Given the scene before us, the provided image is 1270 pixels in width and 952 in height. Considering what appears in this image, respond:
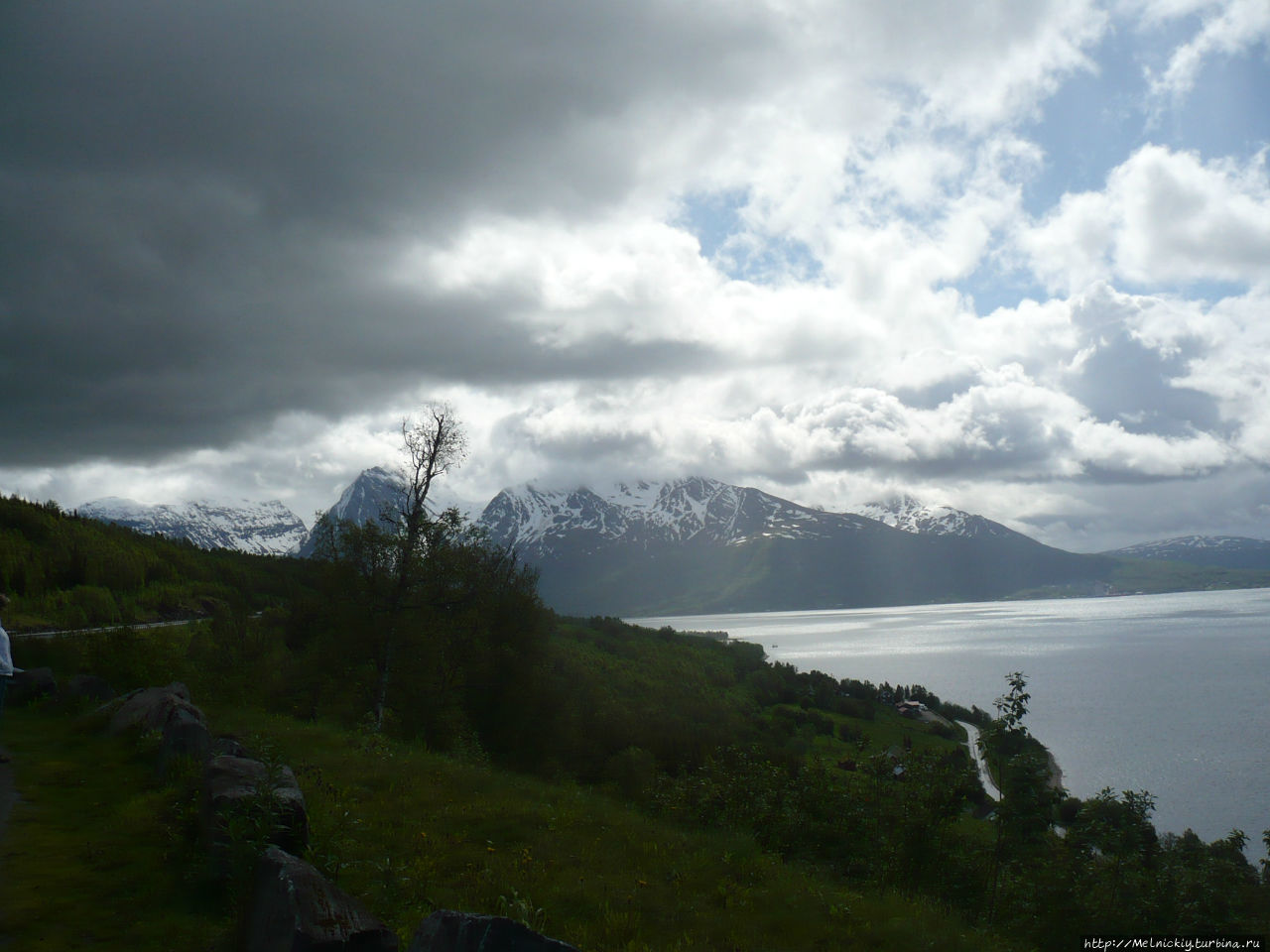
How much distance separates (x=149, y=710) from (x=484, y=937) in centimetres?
1607

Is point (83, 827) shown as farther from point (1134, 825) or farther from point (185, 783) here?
point (1134, 825)

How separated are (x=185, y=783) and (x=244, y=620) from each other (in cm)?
2742

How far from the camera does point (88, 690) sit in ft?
73.9

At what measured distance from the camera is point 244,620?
38562 mm

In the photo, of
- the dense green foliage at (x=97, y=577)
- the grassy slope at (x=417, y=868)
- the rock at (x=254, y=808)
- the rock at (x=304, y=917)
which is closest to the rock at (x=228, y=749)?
the grassy slope at (x=417, y=868)

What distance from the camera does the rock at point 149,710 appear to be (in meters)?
18.1

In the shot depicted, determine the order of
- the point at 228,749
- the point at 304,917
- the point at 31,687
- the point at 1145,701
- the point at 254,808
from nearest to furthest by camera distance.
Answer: the point at 304,917, the point at 254,808, the point at 228,749, the point at 31,687, the point at 1145,701

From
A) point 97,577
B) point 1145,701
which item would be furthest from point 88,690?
→ point 1145,701

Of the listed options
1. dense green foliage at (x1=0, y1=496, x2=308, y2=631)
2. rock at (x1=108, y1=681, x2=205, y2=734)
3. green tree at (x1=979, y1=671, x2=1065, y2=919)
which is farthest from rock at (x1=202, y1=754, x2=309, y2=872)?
dense green foliage at (x1=0, y1=496, x2=308, y2=631)

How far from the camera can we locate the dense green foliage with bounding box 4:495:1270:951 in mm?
13547

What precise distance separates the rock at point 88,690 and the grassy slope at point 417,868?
1215 mm

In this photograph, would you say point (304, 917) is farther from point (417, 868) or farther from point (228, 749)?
point (228, 749)

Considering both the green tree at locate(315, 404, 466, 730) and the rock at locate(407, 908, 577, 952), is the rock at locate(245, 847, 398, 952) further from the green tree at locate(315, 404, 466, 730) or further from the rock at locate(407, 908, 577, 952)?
the green tree at locate(315, 404, 466, 730)

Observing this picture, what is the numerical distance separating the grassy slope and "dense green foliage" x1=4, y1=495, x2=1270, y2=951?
0.09 m
